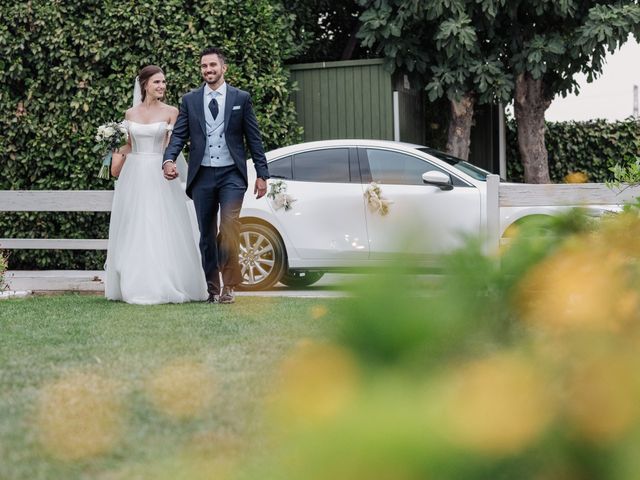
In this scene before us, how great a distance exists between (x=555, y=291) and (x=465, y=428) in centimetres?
Answer: 23

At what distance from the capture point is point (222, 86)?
877 centimetres

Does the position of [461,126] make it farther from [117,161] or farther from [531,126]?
[117,161]

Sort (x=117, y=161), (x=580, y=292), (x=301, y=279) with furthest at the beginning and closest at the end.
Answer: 1. (x=301, y=279)
2. (x=117, y=161)
3. (x=580, y=292)

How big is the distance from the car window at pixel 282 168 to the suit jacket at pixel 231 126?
2.31 m

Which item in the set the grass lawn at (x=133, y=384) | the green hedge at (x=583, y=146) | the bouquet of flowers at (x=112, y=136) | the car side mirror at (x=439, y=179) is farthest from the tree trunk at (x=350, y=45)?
the grass lawn at (x=133, y=384)

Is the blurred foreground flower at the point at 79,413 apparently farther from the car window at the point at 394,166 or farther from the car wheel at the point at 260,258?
the car window at the point at 394,166

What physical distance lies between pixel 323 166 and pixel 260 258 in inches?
44.6

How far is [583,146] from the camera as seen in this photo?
1784 cm

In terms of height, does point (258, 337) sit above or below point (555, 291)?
below

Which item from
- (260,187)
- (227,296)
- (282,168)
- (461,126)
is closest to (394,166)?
(282,168)

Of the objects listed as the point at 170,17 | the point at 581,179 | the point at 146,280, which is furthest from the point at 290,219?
the point at 581,179

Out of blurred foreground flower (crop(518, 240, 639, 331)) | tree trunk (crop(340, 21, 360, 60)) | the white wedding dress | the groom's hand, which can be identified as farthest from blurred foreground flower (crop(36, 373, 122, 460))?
tree trunk (crop(340, 21, 360, 60))

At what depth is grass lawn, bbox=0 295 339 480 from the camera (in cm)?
306

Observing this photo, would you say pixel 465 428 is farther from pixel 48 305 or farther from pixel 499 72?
pixel 499 72
